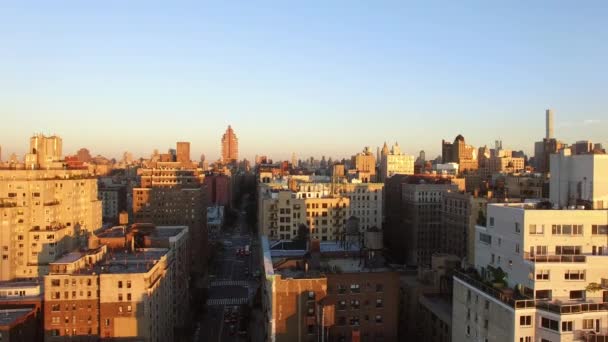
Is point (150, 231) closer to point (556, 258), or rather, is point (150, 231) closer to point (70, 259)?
point (70, 259)

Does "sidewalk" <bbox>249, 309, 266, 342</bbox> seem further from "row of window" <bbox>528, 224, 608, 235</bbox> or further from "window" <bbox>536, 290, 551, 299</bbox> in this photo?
"row of window" <bbox>528, 224, 608, 235</bbox>

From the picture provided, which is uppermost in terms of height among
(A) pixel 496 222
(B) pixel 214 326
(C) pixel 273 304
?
(A) pixel 496 222

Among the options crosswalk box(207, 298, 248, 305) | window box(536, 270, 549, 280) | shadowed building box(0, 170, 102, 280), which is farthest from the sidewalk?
window box(536, 270, 549, 280)

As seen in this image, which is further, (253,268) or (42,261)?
(253,268)

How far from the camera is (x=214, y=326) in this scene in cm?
9294

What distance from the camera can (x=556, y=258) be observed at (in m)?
36.5

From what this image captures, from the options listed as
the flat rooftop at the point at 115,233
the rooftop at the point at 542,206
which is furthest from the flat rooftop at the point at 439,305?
the flat rooftop at the point at 115,233

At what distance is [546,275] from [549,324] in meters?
3.12

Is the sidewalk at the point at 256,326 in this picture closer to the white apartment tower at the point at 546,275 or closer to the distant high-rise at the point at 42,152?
the white apartment tower at the point at 546,275

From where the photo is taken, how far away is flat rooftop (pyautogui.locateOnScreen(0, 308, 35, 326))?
61828 millimetres

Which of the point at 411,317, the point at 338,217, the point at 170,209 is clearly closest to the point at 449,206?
the point at 338,217

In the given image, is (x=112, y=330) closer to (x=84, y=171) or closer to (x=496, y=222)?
(x=496, y=222)

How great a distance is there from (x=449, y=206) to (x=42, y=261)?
76276 millimetres

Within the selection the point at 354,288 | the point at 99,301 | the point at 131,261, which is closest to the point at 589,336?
the point at 354,288
